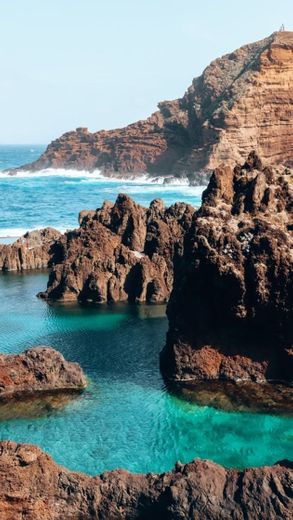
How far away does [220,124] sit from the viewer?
481 ft

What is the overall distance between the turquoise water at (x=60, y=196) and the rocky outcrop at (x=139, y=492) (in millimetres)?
67890

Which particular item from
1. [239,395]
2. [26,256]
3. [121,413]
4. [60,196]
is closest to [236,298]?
[239,395]

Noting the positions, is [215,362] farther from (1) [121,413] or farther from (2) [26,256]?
(2) [26,256]

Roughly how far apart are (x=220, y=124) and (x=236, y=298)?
11712 centimetres

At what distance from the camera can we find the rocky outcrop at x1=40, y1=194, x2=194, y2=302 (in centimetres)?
5278

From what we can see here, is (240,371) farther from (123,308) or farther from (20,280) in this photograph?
(20,280)

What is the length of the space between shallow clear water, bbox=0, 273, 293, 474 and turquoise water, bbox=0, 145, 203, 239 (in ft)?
166

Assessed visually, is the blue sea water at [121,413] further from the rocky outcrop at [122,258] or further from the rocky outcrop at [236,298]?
the rocky outcrop at [236,298]

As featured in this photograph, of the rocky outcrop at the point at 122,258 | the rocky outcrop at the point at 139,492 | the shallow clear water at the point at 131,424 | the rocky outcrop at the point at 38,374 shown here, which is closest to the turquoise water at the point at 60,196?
the rocky outcrop at the point at 122,258

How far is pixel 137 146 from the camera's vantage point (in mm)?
179750

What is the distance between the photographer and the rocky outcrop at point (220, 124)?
146 m

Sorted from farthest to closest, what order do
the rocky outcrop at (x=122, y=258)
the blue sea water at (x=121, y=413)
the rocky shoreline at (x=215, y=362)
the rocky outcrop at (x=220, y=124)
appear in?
1. the rocky outcrop at (x=220, y=124)
2. the rocky outcrop at (x=122, y=258)
3. the blue sea water at (x=121, y=413)
4. the rocky shoreline at (x=215, y=362)

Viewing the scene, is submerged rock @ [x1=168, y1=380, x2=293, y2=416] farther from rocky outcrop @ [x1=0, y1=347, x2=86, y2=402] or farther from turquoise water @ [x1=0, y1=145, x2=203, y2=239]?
turquoise water @ [x1=0, y1=145, x2=203, y2=239]

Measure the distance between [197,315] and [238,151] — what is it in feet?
377
